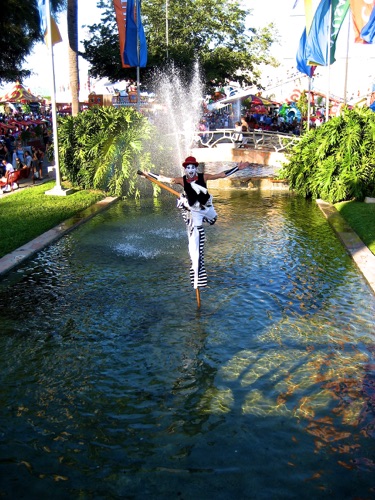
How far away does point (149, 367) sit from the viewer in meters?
5.61

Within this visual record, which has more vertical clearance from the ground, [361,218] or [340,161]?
[340,161]

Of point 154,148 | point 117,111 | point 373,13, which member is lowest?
point 154,148

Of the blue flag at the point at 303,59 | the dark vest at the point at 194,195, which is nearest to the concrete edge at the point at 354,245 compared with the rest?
the dark vest at the point at 194,195

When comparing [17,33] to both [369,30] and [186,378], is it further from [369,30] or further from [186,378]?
[186,378]

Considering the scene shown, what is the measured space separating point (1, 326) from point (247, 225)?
6.94 metres

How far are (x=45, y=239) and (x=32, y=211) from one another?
10.2ft

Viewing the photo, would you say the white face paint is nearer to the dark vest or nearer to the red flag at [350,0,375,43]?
the dark vest

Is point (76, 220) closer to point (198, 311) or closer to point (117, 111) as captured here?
point (117, 111)

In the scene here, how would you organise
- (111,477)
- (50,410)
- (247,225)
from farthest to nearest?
(247,225)
(50,410)
(111,477)

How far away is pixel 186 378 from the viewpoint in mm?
5359

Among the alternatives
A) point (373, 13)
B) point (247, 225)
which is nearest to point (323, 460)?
point (247, 225)

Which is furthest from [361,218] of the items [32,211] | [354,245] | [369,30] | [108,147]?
[108,147]

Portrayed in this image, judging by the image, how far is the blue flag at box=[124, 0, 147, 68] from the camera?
20125mm

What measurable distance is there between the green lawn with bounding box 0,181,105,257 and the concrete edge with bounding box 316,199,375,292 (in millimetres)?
6183
